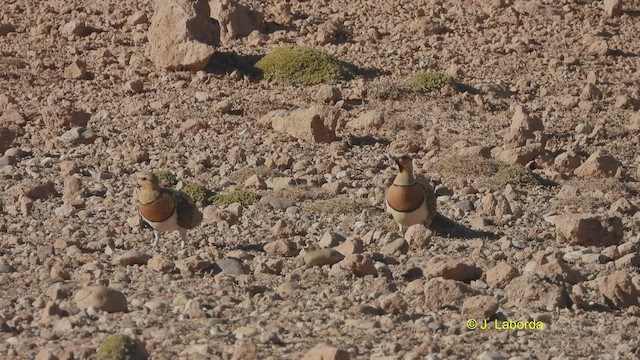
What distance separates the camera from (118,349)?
8.89 metres

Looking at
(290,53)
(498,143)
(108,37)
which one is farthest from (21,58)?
(498,143)

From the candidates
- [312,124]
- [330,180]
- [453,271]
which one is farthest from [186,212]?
[312,124]

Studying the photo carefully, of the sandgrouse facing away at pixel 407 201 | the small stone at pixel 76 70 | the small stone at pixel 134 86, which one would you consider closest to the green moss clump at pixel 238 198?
the sandgrouse facing away at pixel 407 201

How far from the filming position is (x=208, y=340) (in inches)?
378

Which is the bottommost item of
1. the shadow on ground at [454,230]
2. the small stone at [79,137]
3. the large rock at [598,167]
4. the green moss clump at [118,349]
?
the small stone at [79,137]

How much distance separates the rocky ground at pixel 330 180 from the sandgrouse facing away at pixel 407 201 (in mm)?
222

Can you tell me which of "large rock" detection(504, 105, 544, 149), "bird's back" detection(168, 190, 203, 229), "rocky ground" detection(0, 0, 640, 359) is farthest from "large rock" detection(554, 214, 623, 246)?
"large rock" detection(504, 105, 544, 149)

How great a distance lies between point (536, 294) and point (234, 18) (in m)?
13.2

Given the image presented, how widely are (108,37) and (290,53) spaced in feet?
12.2

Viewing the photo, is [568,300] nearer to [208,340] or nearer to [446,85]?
[208,340]

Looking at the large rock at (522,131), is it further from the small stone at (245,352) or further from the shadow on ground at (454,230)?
the small stone at (245,352)

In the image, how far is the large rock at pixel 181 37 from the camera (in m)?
20.8

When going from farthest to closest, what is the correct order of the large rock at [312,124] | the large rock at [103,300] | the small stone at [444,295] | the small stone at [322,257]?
the large rock at [312,124] < the small stone at [322,257] < the small stone at [444,295] < the large rock at [103,300]

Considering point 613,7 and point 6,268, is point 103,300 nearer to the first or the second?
point 6,268
